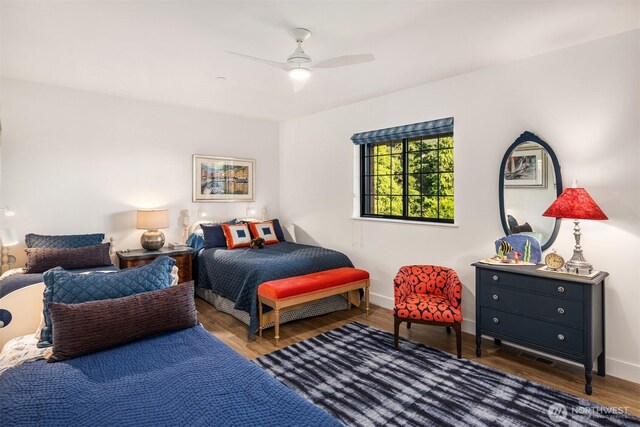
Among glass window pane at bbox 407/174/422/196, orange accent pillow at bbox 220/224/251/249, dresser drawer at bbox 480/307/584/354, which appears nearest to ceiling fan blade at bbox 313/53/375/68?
glass window pane at bbox 407/174/422/196

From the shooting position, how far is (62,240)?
3719mm

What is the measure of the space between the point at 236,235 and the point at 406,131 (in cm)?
255

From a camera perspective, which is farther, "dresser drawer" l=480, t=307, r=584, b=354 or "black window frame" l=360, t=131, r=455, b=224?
"black window frame" l=360, t=131, r=455, b=224

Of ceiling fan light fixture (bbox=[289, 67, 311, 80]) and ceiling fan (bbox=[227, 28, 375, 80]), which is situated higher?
ceiling fan (bbox=[227, 28, 375, 80])

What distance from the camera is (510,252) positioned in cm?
313

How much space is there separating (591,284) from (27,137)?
540 cm

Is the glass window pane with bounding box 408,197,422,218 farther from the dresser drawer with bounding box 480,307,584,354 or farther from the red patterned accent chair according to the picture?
the dresser drawer with bounding box 480,307,584,354

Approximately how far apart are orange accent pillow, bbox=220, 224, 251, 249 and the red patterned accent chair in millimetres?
2240

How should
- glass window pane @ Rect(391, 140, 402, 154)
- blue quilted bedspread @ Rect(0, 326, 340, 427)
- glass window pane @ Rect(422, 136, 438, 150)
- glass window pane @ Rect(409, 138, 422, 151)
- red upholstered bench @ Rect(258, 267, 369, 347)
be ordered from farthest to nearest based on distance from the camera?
1. glass window pane @ Rect(391, 140, 402, 154)
2. glass window pane @ Rect(409, 138, 422, 151)
3. glass window pane @ Rect(422, 136, 438, 150)
4. red upholstered bench @ Rect(258, 267, 369, 347)
5. blue quilted bedspread @ Rect(0, 326, 340, 427)

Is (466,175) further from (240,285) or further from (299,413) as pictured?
(299,413)

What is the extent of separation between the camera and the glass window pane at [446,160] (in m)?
3.91

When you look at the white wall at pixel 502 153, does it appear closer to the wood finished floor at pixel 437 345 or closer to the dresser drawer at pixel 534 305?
the wood finished floor at pixel 437 345

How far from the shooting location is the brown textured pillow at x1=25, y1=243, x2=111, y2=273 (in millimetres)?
3377

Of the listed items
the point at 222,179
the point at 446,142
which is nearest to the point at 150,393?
the point at 446,142
